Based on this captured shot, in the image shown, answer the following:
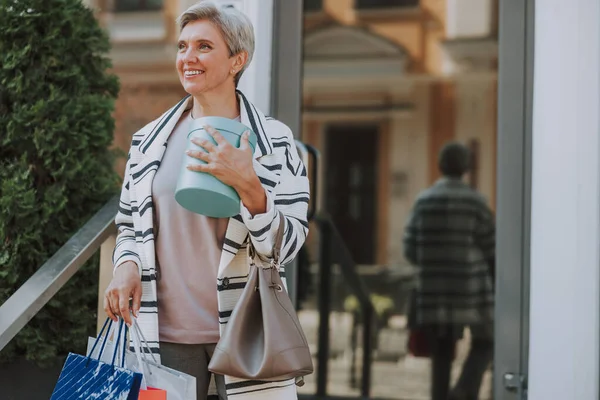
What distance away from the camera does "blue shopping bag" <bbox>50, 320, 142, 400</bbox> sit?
204 cm

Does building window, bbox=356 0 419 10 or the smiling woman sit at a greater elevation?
building window, bbox=356 0 419 10

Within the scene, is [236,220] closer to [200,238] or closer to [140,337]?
[200,238]

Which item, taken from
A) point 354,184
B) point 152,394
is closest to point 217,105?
point 152,394

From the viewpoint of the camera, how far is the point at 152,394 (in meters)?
2.01

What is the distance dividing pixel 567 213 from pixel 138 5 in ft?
44.3

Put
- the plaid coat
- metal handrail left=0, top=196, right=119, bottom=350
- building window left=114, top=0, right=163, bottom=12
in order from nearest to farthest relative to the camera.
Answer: metal handrail left=0, top=196, right=119, bottom=350 < the plaid coat < building window left=114, top=0, right=163, bottom=12

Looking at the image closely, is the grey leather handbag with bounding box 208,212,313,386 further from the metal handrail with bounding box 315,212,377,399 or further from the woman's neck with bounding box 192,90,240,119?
the metal handrail with bounding box 315,212,377,399

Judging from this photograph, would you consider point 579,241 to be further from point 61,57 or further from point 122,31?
point 122,31

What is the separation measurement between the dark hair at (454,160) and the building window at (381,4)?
10867 millimetres

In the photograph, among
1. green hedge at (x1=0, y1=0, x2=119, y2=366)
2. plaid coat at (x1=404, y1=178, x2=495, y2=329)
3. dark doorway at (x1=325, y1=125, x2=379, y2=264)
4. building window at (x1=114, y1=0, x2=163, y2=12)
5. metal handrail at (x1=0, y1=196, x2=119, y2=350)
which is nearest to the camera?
metal handrail at (x1=0, y1=196, x2=119, y2=350)

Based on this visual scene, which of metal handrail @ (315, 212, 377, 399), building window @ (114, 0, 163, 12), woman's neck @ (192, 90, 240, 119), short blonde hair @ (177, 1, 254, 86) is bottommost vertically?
metal handrail @ (315, 212, 377, 399)

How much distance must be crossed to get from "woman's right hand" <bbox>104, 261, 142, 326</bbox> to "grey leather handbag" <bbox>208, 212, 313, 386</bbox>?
28cm

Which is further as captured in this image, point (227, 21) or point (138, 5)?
point (138, 5)

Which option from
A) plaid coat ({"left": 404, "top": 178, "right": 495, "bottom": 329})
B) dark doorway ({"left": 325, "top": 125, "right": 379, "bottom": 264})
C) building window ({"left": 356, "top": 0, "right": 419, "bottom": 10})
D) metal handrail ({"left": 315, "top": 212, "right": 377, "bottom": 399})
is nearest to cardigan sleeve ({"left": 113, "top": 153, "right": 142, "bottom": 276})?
metal handrail ({"left": 315, "top": 212, "right": 377, "bottom": 399})
